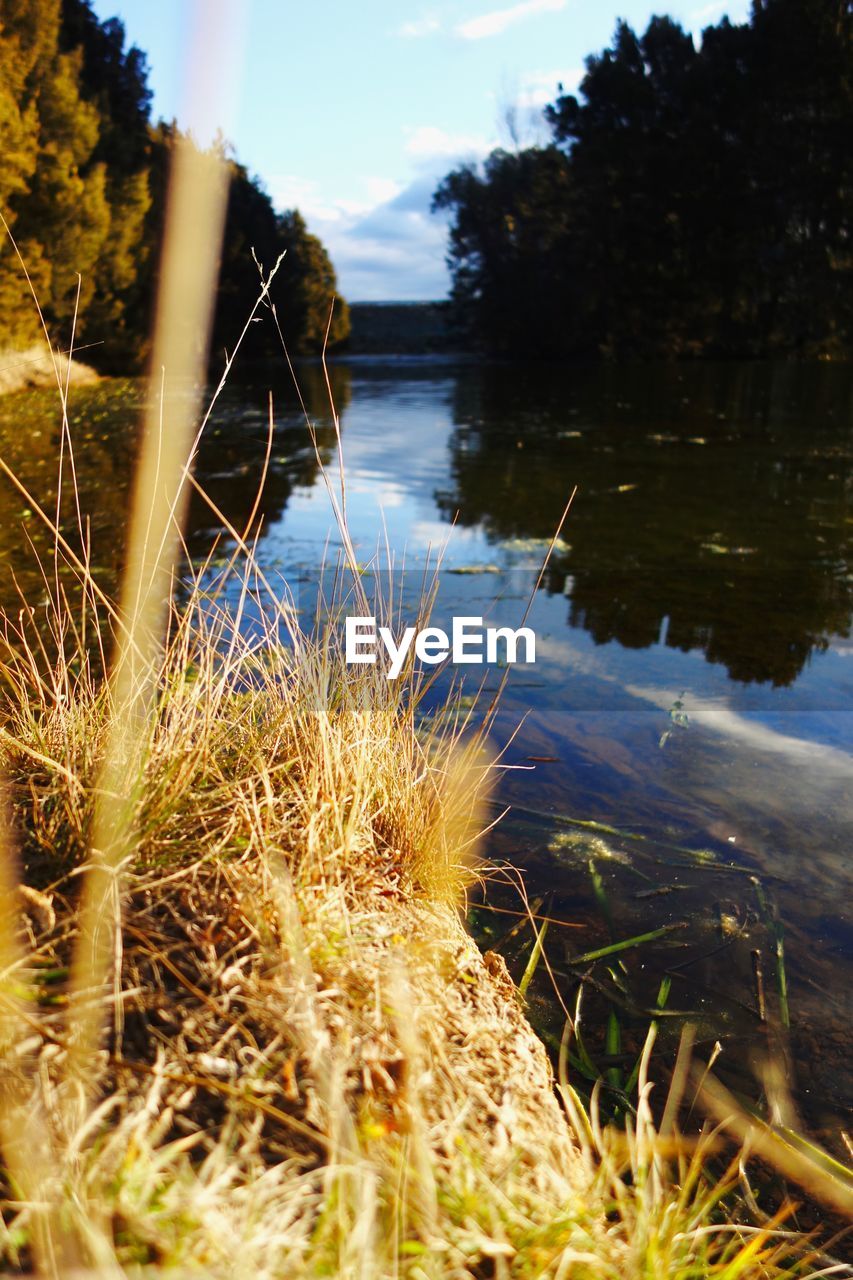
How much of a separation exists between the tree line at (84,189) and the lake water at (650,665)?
13.1 feet

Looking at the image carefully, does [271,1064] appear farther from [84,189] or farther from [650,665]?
[84,189]

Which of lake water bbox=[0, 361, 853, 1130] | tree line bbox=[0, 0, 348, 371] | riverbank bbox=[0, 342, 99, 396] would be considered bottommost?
lake water bbox=[0, 361, 853, 1130]

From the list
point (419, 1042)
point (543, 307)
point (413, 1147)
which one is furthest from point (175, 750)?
point (543, 307)

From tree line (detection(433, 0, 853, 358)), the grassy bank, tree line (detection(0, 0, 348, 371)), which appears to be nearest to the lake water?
the grassy bank

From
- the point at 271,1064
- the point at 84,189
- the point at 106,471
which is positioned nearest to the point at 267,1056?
the point at 271,1064

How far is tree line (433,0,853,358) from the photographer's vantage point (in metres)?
28.5

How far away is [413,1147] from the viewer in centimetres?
131

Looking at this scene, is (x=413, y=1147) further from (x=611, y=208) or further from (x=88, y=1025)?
(x=611, y=208)

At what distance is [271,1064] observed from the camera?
1355mm

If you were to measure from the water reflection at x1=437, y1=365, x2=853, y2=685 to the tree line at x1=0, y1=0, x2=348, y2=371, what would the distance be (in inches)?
167

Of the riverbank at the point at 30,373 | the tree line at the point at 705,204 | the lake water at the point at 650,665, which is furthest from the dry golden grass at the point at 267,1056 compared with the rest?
the tree line at the point at 705,204

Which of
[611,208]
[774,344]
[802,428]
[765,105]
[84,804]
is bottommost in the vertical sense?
[84,804]

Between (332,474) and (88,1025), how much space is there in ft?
27.0

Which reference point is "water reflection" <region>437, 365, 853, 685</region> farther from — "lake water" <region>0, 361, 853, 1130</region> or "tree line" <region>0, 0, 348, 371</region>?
"tree line" <region>0, 0, 348, 371</region>
